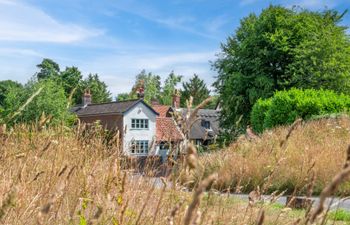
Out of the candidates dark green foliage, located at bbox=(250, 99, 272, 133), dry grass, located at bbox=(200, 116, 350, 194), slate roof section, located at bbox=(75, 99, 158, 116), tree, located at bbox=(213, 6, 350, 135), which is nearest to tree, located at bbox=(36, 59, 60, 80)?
slate roof section, located at bbox=(75, 99, 158, 116)

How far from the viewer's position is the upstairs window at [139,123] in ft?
→ 135

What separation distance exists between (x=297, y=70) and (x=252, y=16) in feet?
24.3

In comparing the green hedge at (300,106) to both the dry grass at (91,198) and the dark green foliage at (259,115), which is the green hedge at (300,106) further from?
the dry grass at (91,198)

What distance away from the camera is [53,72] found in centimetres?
6438

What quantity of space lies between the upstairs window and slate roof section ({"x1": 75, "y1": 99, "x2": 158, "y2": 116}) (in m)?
1.40

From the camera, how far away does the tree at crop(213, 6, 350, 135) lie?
28.6 m

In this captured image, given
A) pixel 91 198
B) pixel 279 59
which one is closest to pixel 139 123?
pixel 279 59

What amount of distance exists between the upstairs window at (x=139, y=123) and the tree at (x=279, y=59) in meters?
11.0

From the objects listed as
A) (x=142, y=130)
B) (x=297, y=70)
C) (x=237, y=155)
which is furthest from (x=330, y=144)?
(x=142, y=130)

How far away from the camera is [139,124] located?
41500mm

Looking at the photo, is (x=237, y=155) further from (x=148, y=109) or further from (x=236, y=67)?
(x=148, y=109)

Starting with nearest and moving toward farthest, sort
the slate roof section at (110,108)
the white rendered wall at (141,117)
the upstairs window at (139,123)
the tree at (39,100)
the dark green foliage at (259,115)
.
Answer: the dark green foliage at (259,115), the tree at (39,100), the slate roof section at (110,108), the white rendered wall at (141,117), the upstairs window at (139,123)

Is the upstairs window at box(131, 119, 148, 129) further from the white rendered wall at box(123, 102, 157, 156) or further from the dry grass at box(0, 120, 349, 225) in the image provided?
the dry grass at box(0, 120, 349, 225)

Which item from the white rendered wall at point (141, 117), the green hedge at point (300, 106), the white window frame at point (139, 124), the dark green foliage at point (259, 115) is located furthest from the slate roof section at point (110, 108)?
the green hedge at point (300, 106)
